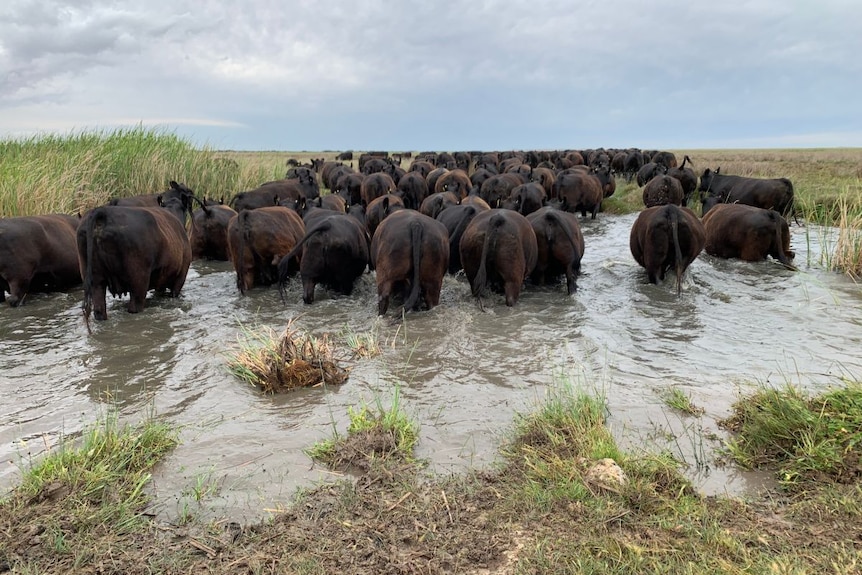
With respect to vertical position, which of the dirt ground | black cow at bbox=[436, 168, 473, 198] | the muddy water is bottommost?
the muddy water

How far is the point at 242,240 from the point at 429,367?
4115mm

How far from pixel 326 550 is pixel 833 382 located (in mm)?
4665

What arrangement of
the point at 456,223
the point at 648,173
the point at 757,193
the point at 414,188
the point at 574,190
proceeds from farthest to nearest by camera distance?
the point at 648,173, the point at 574,190, the point at 414,188, the point at 757,193, the point at 456,223

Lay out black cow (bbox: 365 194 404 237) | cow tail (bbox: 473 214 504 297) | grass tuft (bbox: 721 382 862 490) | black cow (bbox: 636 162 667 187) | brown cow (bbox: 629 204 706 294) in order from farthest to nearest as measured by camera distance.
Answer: black cow (bbox: 636 162 667 187) → black cow (bbox: 365 194 404 237) → brown cow (bbox: 629 204 706 294) → cow tail (bbox: 473 214 504 297) → grass tuft (bbox: 721 382 862 490)

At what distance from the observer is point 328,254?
780 cm

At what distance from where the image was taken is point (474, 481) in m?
3.38

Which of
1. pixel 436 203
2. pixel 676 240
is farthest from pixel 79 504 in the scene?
pixel 436 203

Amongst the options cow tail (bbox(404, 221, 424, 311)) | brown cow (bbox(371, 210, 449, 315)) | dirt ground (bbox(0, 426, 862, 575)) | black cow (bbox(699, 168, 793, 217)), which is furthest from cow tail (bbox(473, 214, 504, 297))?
black cow (bbox(699, 168, 793, 217))

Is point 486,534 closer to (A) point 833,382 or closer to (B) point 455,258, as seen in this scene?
(A) point 833,382

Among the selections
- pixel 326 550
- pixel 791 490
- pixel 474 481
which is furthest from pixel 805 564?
pixel 326 550

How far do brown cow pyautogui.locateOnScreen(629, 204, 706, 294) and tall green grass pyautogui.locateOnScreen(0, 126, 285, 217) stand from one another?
11048 mm

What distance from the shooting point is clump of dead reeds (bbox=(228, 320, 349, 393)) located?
16.2ft

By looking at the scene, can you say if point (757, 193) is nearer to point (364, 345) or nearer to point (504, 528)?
point (364, 345)

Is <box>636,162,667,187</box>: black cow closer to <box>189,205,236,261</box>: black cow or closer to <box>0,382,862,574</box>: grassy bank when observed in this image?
<box>189,205,236,261</box>: black cow
